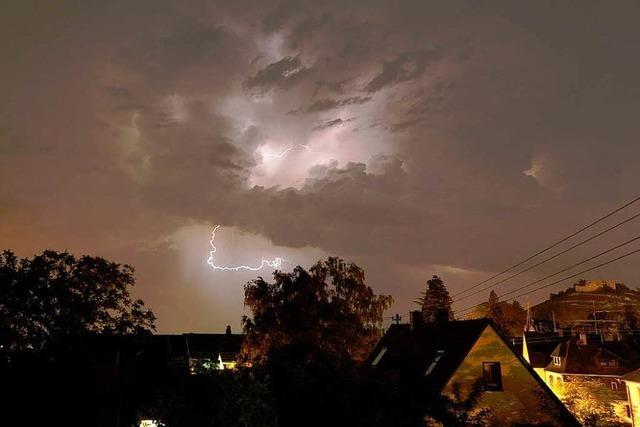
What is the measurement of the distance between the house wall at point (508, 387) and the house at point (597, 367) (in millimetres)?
31639

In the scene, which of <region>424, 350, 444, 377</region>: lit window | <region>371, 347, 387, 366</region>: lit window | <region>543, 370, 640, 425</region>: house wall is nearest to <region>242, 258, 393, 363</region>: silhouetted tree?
<region>371, 347, 387, 366</region>: lit window

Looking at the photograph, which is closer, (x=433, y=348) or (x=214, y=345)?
(x=433, y=348)

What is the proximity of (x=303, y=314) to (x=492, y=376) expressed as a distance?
1879 centimetres

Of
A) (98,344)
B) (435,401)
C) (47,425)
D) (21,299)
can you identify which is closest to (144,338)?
(98,344)

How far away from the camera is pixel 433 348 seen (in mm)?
34438

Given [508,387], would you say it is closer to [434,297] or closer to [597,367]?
[597,367]

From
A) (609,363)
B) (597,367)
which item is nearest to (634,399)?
(597,367)

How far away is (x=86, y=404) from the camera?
81.6ft

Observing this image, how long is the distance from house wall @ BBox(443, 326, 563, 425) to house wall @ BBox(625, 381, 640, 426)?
27.5 metres

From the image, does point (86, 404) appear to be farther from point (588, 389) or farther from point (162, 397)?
point (588, 389)

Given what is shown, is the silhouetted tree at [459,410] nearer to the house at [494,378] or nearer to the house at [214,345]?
the house at [494,378]

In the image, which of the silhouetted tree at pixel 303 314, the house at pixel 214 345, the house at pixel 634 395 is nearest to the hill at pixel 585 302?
the house at pixel 214 345

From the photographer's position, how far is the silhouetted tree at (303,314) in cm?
4509

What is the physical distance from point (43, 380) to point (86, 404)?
2.47 meters
